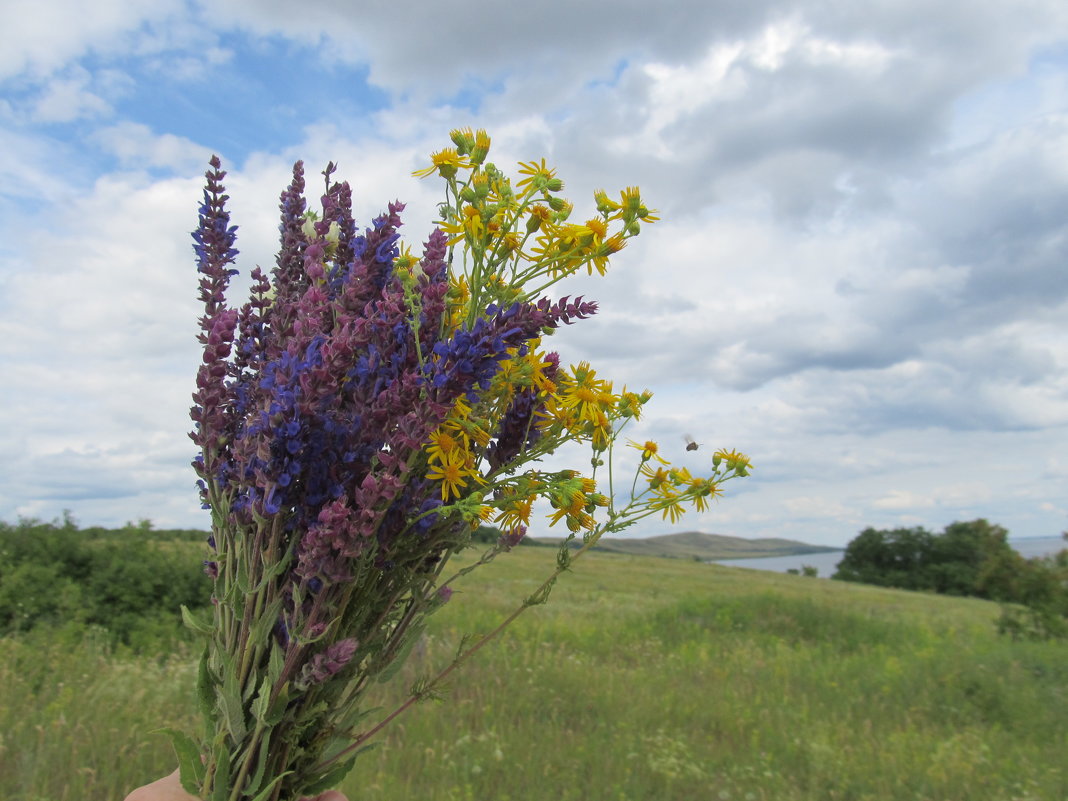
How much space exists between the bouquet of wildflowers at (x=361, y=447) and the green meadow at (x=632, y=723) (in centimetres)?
184

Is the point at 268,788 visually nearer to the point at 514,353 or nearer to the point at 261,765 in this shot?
the point at 261,765

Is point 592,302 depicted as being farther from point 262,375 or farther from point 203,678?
point 203,678

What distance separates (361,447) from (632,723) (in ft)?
16.9

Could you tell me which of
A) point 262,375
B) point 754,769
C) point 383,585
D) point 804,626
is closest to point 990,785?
point 754,769

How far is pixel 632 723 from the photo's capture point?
18.7 feet

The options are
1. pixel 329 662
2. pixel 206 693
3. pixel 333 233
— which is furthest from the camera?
pixel 333 233

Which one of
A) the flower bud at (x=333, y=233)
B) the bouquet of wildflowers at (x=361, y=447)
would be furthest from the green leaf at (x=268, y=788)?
the flower bud at (x=333, y=233)

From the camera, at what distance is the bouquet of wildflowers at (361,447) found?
4.11 feet

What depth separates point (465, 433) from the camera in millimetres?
1335

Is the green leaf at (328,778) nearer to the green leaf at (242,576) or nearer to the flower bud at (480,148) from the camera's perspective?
the green leaf at (242,576)

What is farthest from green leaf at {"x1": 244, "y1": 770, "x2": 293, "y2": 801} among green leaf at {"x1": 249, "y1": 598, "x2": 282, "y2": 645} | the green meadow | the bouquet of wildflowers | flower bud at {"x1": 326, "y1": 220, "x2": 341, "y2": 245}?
the green meadow

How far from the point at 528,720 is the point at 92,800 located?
3.07 m

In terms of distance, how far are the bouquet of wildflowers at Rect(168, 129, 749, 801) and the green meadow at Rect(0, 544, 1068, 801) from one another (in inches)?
72.5

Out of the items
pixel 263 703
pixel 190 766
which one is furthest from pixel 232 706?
pixel 190 766
